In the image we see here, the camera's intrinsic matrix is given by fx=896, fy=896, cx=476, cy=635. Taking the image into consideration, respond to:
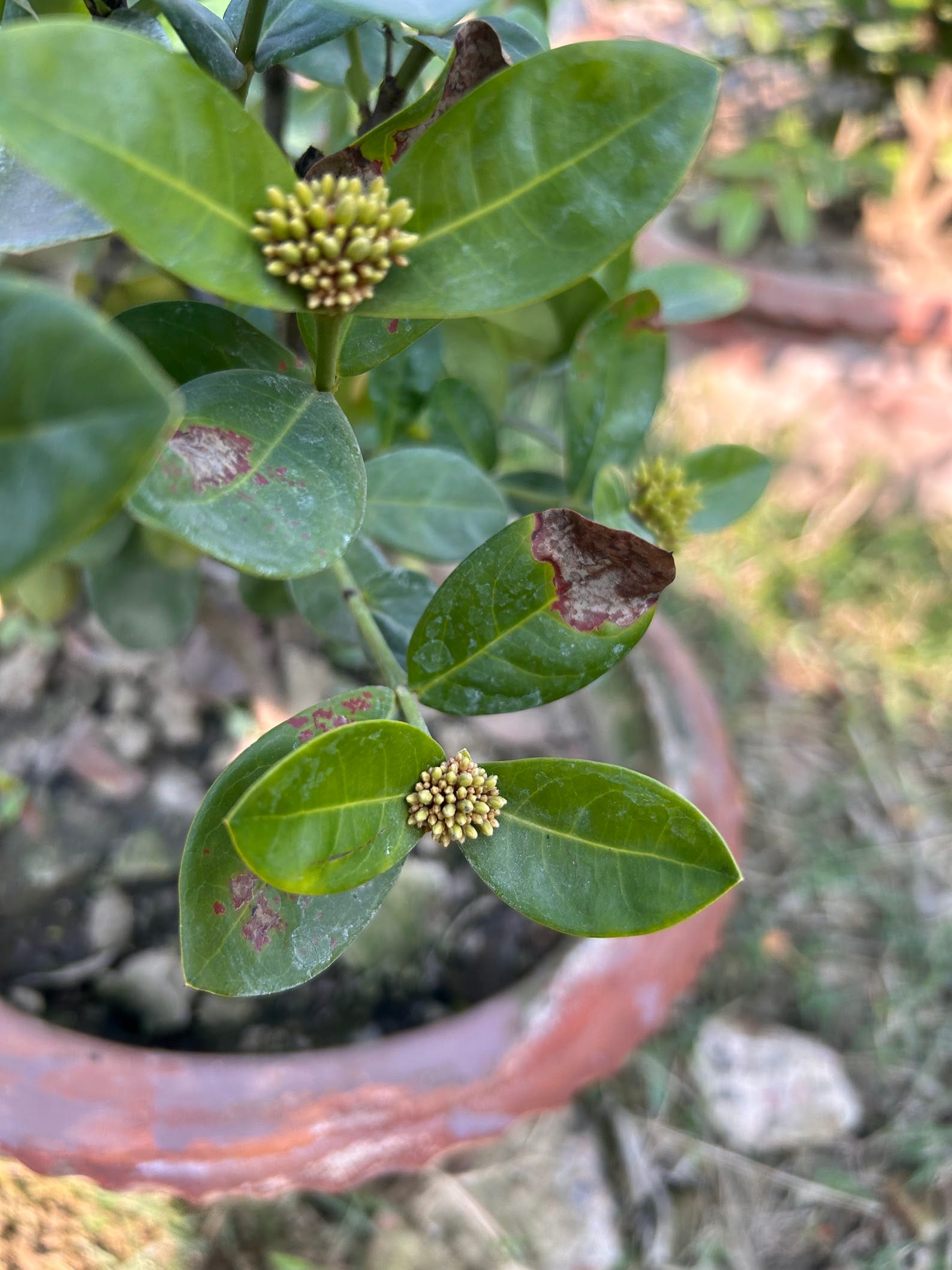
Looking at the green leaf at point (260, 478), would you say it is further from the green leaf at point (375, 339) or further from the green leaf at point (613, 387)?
the green leaf at point (613, 387)

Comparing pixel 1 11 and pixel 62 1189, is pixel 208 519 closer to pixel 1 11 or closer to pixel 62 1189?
pixel 1 11

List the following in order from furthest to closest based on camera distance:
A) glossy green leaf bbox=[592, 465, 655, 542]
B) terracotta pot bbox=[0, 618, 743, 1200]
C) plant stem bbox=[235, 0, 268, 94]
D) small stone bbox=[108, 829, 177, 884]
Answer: small stone bbox=[108, 829, 177, 884] → terracotta pot bbox=[0, 618, 743, 1200] → glossy green leaf bbox=[592, 465, 655, 542] → plant stem bbox=[235, 0, 268, 94]

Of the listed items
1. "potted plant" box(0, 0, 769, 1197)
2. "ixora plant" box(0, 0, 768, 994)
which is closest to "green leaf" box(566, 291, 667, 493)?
"potted plant" box(0, 0, 769, 1197)

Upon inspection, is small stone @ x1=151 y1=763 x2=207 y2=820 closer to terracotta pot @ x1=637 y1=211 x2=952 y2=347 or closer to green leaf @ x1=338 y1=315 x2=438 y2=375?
green leaf @ x1=338 y1=315 x2=438 y2=375

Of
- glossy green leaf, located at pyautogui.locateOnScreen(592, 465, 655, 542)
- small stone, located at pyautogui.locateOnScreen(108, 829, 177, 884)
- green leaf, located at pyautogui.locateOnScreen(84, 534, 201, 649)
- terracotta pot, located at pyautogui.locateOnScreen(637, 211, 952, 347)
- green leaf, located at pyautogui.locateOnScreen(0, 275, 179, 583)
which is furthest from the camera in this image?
terracotta pot, located at pyautogui.locateOnScreen(637, 211, 952, 347)

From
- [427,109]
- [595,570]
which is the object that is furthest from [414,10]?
[595,570]

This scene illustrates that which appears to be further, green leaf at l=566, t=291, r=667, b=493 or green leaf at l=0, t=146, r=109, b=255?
green leaf at l=566, t=291, r=667, b=493

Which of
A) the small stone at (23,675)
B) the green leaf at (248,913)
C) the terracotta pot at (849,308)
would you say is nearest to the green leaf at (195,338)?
the green leaf at (248,913)
